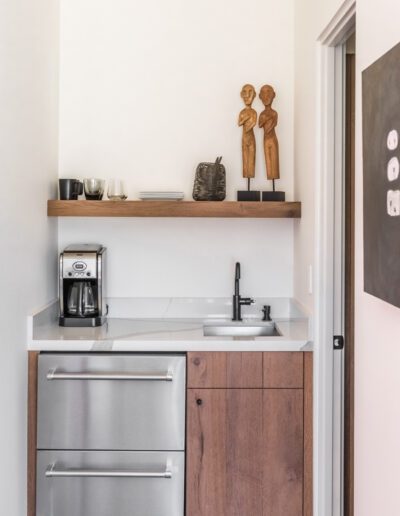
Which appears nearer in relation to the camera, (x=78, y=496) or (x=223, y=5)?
(x=78, y=496)

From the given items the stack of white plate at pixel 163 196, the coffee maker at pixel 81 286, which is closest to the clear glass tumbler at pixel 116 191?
the stack of white plate at pixel 163 196

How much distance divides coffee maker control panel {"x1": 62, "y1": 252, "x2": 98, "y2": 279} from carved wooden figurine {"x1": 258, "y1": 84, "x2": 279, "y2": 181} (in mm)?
938

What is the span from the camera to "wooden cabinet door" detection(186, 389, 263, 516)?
7.64 ft

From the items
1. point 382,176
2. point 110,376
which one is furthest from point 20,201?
point 382,176

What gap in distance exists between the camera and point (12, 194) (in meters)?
2.11

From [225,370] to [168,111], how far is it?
1329mm

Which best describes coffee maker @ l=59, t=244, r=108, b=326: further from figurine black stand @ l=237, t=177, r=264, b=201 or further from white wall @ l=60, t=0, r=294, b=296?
figurine black stand @ l=237, t=177, r=264, b=201

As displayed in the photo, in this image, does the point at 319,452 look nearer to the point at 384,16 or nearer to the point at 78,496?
the point at 78,496

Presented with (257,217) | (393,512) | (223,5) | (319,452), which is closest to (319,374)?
(319,452)

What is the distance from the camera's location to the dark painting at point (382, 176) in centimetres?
120

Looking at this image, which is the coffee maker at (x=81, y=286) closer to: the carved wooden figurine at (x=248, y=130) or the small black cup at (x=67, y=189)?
the small black cup at (x=67, y=189)

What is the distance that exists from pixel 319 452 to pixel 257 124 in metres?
1.55

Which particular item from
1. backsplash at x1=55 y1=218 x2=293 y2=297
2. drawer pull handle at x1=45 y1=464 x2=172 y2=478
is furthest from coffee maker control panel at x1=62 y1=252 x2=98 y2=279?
drawer pull handle at x1=45 y1=464 x2=172 y2=478

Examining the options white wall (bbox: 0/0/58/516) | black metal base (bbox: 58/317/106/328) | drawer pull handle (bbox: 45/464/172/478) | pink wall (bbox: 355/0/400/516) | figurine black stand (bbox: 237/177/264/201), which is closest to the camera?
pink wall (bbox: 355/0/400/516)
